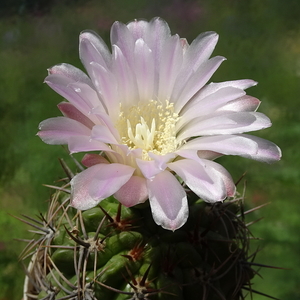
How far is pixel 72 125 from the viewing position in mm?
427

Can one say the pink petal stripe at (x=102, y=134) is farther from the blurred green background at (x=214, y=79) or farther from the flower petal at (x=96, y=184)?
the blurred green background at (x=214, y=79)

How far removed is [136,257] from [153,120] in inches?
6.8

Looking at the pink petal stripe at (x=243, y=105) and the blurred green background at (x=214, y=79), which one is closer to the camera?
the pink petal stripe at (x=243, y=105)

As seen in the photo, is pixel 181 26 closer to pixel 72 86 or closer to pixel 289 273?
pixel 289 273

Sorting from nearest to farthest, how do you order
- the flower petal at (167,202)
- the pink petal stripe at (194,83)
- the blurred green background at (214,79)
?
the flower petal at (167,202), the pink petal stripe at (194,83), the blurred green background at (214,79)

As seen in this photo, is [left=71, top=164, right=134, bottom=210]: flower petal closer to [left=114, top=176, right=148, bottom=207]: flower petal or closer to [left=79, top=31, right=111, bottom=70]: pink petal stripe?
[left=114, top=176, right=148, bottom=207]: flower petal

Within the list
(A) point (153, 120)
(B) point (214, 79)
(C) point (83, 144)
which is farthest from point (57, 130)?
(B) point (214, 79)

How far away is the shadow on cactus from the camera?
448 millimetres

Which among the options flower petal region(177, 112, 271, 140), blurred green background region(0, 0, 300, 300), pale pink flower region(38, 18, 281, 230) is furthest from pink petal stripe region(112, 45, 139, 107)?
blurred green background region(0, 0, 300, 300)

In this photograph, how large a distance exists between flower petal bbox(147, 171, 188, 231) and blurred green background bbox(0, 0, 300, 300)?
0.67 m

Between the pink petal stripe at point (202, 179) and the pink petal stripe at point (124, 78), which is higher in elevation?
the pink petal stripe at point (124, 78)

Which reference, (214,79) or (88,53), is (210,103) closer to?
(88,53)

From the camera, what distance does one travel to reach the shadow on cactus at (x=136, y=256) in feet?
1.47

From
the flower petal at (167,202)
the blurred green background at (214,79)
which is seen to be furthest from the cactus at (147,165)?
the blurred green background at (214,79)
